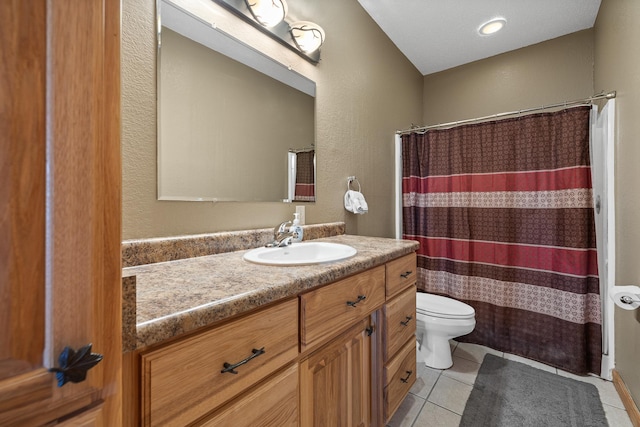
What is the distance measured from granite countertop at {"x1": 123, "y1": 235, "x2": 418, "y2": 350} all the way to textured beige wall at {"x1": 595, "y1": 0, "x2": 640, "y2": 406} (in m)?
1.43

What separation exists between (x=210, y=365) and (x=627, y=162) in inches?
85.8

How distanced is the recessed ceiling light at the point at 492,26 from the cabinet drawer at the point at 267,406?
2.75 meters

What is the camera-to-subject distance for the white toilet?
1729 millimetres

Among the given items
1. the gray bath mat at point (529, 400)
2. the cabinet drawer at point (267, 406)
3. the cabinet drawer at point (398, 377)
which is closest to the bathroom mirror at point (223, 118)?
the cabinet drawer at point (267, 406)

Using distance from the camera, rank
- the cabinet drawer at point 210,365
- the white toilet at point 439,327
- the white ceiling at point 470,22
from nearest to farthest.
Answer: the cabinet drawer at point 210,365, the white toilet at point 439,327, the white ceiling at point 470,22

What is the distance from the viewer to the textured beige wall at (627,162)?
137cm

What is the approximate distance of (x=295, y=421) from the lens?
2.55 feet

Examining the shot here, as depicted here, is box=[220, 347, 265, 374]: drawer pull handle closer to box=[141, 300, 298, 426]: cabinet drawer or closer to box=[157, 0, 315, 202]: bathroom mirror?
box=[141, 300, 298, 426]: cabinet drawer

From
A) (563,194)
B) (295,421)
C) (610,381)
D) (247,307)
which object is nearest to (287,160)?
(247,307)

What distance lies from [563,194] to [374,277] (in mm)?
1607

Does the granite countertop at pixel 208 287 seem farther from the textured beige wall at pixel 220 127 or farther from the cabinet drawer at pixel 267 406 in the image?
the textured beige wall at pixel 220 127

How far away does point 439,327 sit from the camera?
5.73 ft

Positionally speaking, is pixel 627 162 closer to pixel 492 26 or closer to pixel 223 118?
pixel 492 26

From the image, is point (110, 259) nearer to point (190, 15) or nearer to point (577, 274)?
point (190, 15)
